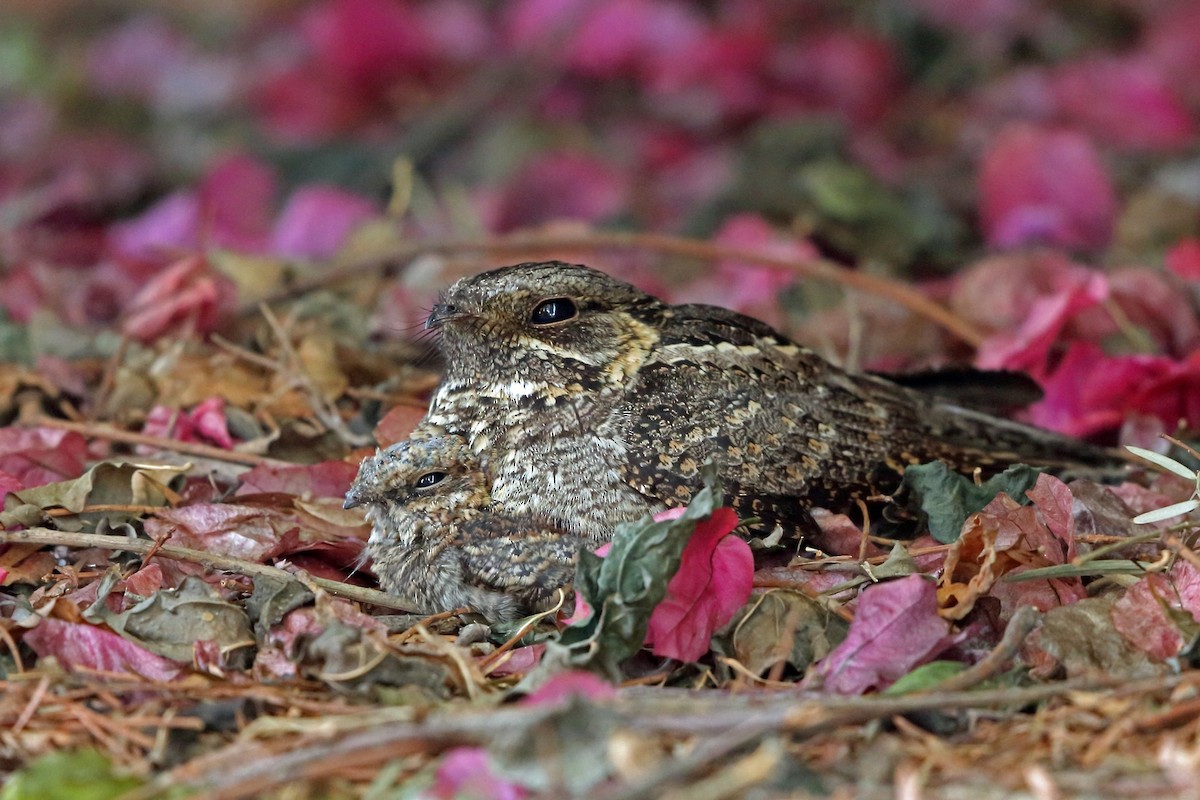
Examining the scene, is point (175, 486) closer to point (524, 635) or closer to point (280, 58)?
point (524, 635)

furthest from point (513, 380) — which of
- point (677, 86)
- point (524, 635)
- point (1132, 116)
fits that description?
point (1132, 116)

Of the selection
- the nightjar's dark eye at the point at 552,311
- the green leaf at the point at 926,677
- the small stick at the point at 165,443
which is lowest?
Answer: the green leaf at the point at 926,677

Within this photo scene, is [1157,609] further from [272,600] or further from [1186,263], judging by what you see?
[1186,263]

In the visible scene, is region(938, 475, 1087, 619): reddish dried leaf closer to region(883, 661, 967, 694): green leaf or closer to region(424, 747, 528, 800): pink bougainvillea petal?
region(883, 661, 967, 694): green leaf

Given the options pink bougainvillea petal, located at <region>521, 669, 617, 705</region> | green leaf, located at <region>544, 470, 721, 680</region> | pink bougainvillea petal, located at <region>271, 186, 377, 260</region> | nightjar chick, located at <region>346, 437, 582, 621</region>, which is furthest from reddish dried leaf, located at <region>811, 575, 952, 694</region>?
pink bougainvillea petal, located at <region>271, 186, 377, 260</region>

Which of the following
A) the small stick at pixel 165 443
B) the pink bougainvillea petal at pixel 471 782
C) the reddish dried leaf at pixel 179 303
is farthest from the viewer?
the reddish dried leaf at pixel 179 303

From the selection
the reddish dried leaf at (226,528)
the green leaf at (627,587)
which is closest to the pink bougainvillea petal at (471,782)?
the green leaf at (627,587)

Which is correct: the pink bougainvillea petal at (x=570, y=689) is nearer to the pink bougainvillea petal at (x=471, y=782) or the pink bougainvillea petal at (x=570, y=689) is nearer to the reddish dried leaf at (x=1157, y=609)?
the pink bougainvillea petal at (x=471, y=782)
